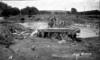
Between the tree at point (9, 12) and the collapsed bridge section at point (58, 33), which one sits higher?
the tree at point (9, 12)

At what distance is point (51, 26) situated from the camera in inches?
141

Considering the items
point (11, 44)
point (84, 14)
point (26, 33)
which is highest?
point (84, 14)

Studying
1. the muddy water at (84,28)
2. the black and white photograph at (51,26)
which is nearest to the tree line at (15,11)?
the black and white photograph at (51,26)

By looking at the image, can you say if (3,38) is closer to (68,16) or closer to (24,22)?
(24,22)

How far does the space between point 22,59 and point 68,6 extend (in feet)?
7.31

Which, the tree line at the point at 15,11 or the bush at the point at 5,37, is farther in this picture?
the tree line at the point at 15,11

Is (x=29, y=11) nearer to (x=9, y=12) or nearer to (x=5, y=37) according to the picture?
(x=9, y=12)

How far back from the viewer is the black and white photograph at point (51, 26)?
3.14m

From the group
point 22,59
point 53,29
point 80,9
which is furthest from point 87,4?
point 22,59

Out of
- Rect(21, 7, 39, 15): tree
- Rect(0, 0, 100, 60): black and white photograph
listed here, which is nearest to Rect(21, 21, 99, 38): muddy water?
Rect(0, 0, 100, 60): black and white photograph

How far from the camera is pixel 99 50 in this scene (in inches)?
125

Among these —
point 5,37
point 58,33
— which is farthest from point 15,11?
point 58,33

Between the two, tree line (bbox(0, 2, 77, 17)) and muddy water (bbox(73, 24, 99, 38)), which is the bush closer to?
→ tree line (bbox(0, 2, 77, 17))

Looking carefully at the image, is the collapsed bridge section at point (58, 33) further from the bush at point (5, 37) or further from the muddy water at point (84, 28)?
→ the bush at point (5, 37)
